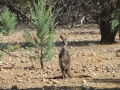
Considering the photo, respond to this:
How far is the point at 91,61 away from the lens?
10.9 meters

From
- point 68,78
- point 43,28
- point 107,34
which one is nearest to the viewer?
point 68,78

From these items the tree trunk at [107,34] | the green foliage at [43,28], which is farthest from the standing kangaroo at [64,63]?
the tree trunk at [107,34]

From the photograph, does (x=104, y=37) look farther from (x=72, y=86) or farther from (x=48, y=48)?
(x=72, y=86)

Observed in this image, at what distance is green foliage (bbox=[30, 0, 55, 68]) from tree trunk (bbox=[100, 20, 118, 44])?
5879 millimetres

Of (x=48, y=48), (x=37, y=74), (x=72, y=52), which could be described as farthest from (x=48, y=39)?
(x=72, y=52)

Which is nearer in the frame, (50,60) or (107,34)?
(50,60)

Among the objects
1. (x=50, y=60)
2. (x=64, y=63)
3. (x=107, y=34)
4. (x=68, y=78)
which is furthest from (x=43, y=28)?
(x=107, y=34)

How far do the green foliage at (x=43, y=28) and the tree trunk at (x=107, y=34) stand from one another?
19.3 ft

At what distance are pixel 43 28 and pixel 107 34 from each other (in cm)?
670

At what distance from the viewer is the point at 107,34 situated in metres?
16.0

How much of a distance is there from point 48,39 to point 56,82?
6.34 feet

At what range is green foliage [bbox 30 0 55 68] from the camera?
9.56 m

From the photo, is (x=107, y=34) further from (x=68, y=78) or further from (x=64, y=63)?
(x=68, y=78)

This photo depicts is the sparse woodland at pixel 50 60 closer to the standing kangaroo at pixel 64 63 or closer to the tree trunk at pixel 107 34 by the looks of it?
the standing kangaroo at pixel 64 63
